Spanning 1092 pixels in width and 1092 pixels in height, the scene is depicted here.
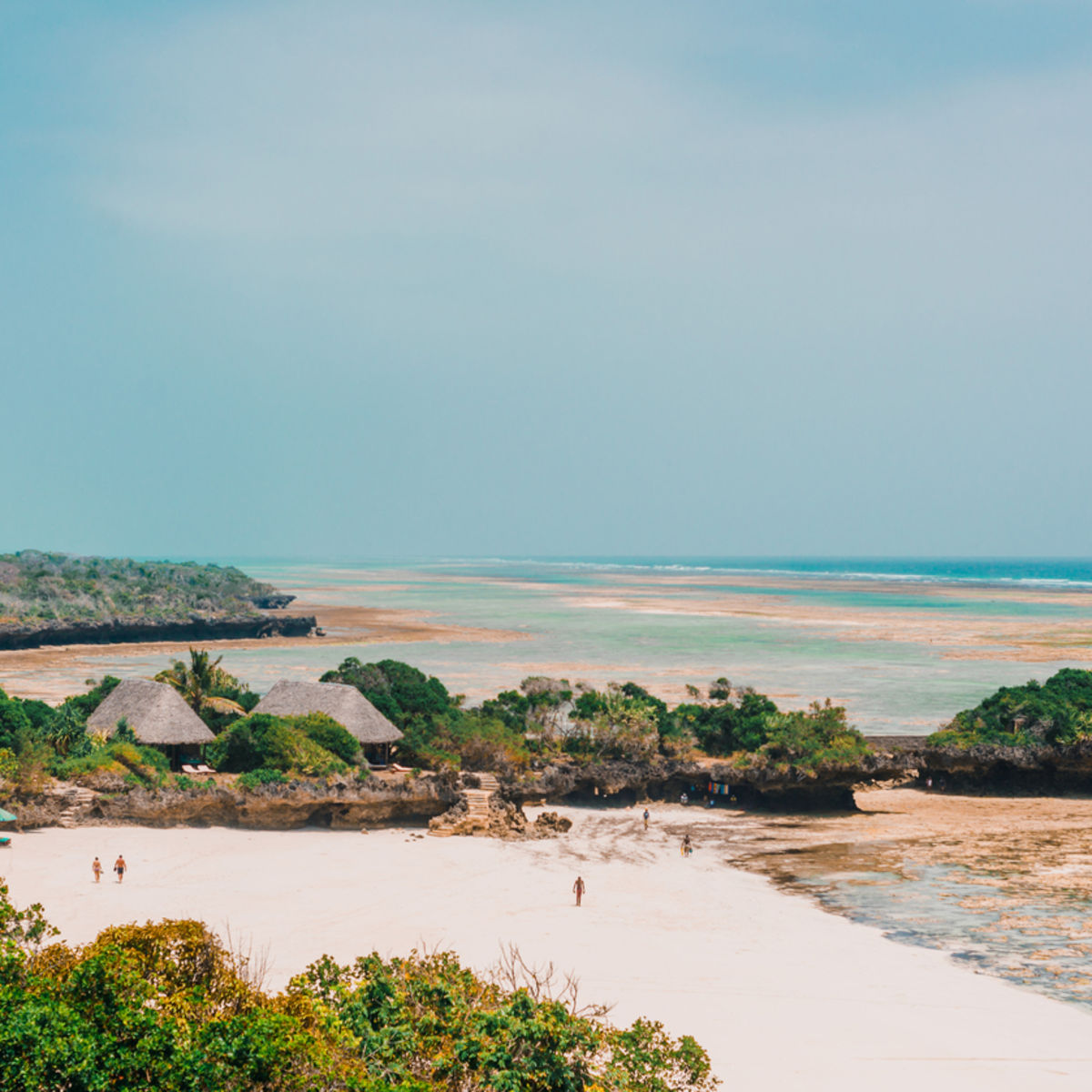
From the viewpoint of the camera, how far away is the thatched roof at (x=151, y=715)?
29.9 meters

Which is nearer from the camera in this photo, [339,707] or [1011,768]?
[339,707]

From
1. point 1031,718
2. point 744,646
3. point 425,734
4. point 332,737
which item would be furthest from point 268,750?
point 744,646

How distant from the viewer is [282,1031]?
948 centimetres

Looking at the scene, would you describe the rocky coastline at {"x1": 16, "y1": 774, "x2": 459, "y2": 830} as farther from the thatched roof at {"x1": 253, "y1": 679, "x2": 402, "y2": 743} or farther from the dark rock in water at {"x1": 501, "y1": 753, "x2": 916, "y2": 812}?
the dark rock in water at {"x1": 501, "y1": 753, "x2": 916, "y2": 812}

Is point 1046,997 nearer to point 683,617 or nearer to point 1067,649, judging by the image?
point 1067,649

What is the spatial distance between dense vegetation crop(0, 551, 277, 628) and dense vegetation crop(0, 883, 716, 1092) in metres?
74.1

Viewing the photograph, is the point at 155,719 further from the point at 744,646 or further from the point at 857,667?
the point at 744,646

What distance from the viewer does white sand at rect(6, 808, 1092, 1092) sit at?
46.6 ft

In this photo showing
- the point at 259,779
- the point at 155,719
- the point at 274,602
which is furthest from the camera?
the point at 274,602

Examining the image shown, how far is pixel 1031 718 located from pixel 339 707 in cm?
2243

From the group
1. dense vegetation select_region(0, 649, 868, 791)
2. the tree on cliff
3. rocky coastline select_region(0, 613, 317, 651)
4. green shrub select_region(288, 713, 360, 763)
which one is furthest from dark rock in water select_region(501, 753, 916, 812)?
rocky coastline select_region(0, 613, 317, 651)

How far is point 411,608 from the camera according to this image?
118375 mm

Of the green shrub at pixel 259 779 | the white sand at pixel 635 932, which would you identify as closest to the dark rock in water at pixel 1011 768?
the white sand at pixel 635 932

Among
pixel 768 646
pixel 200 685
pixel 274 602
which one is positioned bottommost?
pixel 768 646
